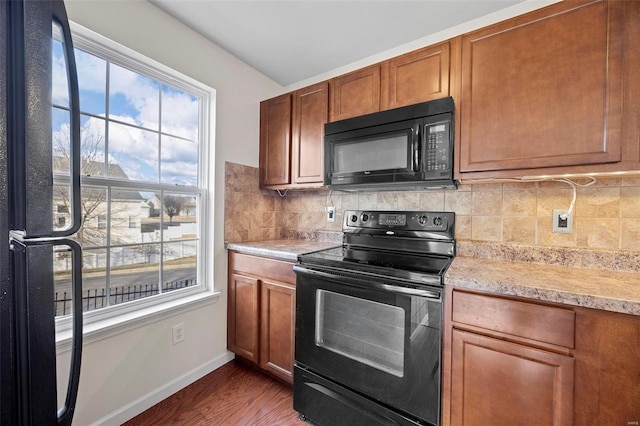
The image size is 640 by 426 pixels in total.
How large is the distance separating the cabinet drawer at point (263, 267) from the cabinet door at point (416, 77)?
3.97 ft

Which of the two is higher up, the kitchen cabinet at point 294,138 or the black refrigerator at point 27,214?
the kitchen cabinet at point 294,138

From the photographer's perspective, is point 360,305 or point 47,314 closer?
point 47,314

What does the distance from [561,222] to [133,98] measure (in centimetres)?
255

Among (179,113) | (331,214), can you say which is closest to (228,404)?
(331,214)

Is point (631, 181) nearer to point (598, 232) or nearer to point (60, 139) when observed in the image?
point (598, 232)

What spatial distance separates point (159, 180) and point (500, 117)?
2.02 m

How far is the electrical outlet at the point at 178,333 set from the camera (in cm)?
180

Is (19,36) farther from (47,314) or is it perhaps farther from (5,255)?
(47,314)

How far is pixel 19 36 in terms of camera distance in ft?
1.90

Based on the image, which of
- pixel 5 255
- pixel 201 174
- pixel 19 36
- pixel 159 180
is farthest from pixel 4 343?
pixel 201 174

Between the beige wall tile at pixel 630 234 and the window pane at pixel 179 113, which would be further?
the window pane at pixel 179 113

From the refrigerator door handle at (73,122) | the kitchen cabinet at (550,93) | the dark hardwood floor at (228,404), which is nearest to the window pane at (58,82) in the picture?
the refrigerator door handle at (73,122)

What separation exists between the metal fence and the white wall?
0.61ft

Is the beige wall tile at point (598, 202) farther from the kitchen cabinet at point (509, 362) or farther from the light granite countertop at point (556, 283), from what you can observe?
the kitchen cabinet at point (509, 362)
